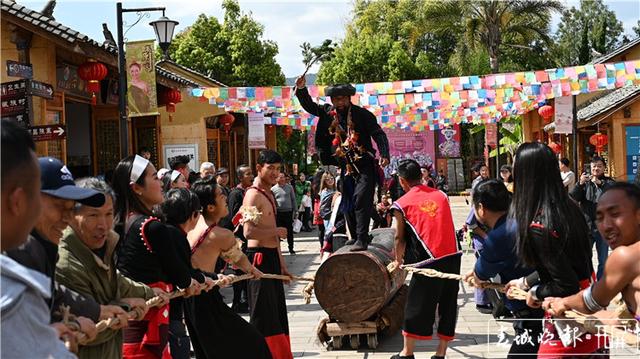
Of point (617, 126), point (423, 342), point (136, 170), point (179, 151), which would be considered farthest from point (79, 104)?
point (617, 126)

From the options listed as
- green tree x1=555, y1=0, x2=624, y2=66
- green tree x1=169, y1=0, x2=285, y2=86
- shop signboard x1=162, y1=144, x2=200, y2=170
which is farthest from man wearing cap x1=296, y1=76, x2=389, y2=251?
green tree x1=555, y1=0, x2=624, y2=66

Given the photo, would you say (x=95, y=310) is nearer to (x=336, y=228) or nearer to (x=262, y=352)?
(x=262, y=352)

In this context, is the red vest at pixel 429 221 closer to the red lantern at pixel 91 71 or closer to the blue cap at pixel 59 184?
the blue cap at pixel 59 184

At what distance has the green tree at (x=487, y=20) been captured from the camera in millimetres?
34375

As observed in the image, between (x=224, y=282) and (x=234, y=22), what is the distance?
103ft

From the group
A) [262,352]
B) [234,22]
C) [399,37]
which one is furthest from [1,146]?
[399,37]

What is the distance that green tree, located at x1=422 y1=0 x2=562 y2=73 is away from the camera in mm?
34375

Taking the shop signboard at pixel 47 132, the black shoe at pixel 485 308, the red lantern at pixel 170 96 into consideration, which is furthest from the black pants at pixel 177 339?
the red lantern at pixel 170 96

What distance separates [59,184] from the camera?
324 centimetres

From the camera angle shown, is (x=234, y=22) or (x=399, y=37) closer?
(x=234, y=22)

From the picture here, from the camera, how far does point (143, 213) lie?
184 inches

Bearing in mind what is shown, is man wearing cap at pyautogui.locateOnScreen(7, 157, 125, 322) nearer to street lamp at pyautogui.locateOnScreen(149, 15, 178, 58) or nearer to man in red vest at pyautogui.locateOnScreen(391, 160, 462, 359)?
man in red vest at pyautogui.locateOnScreen(391, 160, 462, 359)

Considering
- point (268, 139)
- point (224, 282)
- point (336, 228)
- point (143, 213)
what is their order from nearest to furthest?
point (143, 213)
point (224, 282)
point (336, 228)
point (268, 139)

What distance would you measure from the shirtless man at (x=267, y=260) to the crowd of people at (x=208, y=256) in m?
0.01
